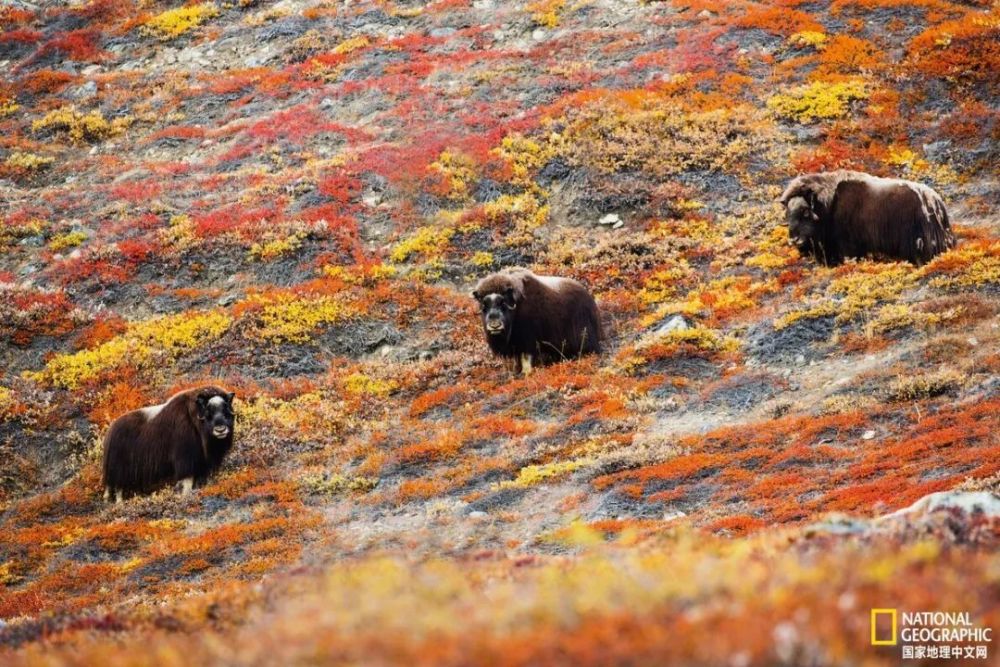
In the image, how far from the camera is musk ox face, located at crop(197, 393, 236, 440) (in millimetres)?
18484

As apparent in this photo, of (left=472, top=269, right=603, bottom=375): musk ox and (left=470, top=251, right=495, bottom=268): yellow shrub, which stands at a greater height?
(left=472, top=269, right=603, bottom=375): musk ox

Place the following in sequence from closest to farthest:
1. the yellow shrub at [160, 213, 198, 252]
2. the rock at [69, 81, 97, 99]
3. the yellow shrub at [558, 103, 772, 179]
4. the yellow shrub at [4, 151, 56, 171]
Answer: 1. the yellow shrub at [160, 213, 198, 252]
2. the yellow shrub at [558, 103, 772, 179]
3. the yellow shrub at [4, 151, 56, 171]
4. the rock at [69, 81, 97, 99]

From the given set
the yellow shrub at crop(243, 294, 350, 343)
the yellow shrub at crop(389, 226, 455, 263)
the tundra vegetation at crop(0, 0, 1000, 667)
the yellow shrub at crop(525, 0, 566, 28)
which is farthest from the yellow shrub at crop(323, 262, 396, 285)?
the yellow shrub at crop(525, 0, 566, 28)

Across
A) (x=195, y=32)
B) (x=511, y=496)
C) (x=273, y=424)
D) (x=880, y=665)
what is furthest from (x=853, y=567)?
(x=195, y=32)

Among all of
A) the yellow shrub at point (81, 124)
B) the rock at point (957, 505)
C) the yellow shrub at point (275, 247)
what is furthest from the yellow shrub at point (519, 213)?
the rock at point (957, 505)

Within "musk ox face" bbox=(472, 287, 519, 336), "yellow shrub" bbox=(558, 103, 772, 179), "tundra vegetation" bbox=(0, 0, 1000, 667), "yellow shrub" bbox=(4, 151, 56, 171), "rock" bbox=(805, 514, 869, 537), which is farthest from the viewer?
"yellow shrub" bbox=(4, 151, 56, 171)

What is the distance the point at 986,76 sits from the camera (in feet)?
103

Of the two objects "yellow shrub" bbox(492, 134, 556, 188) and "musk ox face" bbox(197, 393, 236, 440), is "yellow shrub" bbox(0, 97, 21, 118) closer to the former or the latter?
"yellow shrub" bbox(492, 134, 556, 188)

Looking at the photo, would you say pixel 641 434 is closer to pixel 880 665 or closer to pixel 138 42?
pixel 880 665

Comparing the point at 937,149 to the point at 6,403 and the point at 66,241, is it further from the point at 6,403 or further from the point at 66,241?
the point at 66,241

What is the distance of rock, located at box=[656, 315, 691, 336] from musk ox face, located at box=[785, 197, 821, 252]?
11.1 feet

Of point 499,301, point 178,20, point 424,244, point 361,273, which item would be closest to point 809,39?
point 424,244

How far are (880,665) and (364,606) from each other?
209cm

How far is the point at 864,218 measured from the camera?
855 inches
